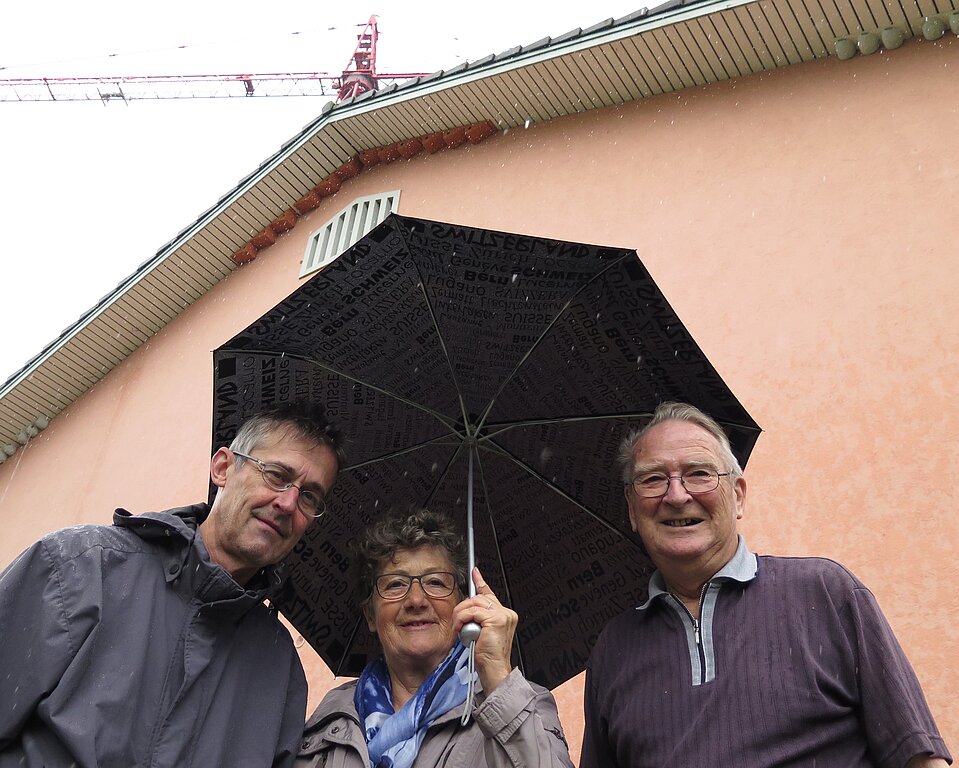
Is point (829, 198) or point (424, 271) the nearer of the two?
point (424, 271)

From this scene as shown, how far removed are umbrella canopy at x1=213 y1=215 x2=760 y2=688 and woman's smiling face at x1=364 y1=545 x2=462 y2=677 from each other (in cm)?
35

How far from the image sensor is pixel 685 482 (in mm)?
2877

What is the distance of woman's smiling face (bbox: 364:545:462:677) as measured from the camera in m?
3.03

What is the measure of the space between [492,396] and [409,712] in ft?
3.62

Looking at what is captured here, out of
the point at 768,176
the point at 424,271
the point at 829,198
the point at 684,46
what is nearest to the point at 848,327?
the point at 829,198

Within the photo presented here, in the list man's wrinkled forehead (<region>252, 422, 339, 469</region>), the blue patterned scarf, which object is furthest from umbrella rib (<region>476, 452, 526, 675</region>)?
man's wrinkled forehead (<region>252, 422, 339, 469</region>)

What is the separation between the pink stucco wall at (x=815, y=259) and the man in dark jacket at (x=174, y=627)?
2652mm

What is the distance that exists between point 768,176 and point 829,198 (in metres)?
0.57

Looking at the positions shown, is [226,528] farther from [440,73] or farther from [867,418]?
[440,73]

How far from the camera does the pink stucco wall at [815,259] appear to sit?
15.4 feet

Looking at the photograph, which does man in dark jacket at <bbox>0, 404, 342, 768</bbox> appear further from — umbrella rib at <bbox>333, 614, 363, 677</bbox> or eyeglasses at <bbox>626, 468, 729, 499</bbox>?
eyeglasses at <bbox>626, 468, 729, 499</bbox>

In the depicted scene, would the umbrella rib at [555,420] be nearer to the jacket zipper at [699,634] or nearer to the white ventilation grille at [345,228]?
the jacket zipper at [699,634]

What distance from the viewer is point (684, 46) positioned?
7059 mm

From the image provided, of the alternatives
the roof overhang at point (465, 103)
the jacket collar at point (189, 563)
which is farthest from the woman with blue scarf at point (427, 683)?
the roof overhang at point (465, 103)
